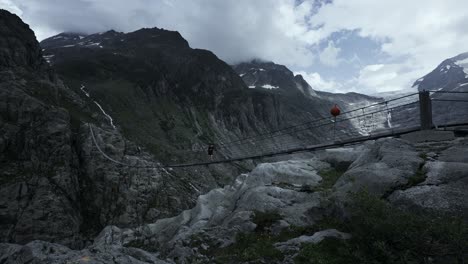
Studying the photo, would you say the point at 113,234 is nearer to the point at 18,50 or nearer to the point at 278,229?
the point at 278,229

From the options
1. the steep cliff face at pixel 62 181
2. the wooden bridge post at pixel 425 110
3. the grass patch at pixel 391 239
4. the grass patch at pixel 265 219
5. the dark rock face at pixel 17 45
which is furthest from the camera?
the dark rock face at pixel 17 45

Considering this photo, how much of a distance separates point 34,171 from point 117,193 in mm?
19304

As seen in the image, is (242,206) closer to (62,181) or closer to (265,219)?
(265,219)

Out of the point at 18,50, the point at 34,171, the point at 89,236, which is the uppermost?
the point at 18,50

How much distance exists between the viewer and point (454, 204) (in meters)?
16.6

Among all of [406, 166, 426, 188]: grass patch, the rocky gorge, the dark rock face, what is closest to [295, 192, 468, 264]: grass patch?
the rocky gorge

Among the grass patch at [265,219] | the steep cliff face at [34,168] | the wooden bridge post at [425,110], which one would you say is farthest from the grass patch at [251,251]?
the steep cliff face at [34,168]

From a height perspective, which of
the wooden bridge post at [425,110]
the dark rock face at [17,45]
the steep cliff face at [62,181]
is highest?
the dark rock face at [17,45]

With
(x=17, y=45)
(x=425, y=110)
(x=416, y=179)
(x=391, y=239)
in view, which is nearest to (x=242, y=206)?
(x=416, y=179)

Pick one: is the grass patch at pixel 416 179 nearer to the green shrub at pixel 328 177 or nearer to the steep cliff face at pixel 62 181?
the green shrub at pixel 328 177

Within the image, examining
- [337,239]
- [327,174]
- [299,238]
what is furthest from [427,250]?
[327,174]

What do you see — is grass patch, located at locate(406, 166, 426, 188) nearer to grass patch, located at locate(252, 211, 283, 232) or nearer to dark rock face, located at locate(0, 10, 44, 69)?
grass patch, located at locate(252, 211, 283, 232)

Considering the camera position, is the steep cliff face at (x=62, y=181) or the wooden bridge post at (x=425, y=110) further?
the steep cliff face at (x=62, y=181)

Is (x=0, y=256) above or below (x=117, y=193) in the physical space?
above
